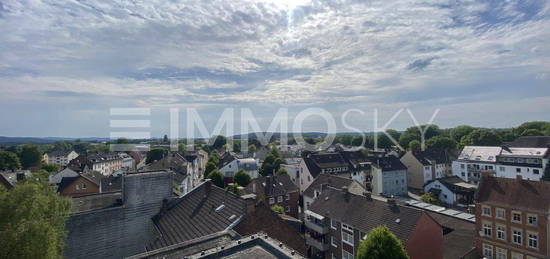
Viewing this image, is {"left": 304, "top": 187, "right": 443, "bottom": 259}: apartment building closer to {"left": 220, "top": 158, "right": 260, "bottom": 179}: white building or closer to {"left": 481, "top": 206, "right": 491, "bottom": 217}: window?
{"left": 481, "top": 206, "right": 491, "bottom": 217}: window

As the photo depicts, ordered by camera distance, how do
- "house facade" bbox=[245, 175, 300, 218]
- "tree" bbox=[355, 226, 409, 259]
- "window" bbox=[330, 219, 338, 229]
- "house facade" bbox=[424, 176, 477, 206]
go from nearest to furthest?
"tree" bbox=[355, 226, 409, 259], "window" bbox=[330, 219, 338, 229], "house facade" bbox=[245, 175, 300, 218], "house facade" bbox=[424, 176, 477, 206]

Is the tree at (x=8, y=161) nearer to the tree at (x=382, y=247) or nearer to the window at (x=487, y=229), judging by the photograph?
the tree at (x=382, y=247)

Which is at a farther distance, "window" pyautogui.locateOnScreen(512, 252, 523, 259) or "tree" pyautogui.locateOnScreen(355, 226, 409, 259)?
"window" pyautogui.locateOnScreen(512, 252, 523, 259)

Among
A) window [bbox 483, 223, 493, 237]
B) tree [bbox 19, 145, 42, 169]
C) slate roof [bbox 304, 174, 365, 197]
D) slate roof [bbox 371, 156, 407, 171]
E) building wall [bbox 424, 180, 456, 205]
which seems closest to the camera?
window [bbox 483, 223, 493, 237]

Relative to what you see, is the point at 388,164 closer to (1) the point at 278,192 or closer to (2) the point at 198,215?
(1) the point at 278,192

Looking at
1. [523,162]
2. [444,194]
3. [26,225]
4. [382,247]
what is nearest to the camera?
[26,225]

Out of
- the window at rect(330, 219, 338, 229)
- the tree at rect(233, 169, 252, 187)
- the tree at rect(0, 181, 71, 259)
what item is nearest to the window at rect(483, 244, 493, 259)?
the window at rect(330, 219, 338, 229)

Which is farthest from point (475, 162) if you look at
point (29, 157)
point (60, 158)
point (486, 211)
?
point (60, 158)
